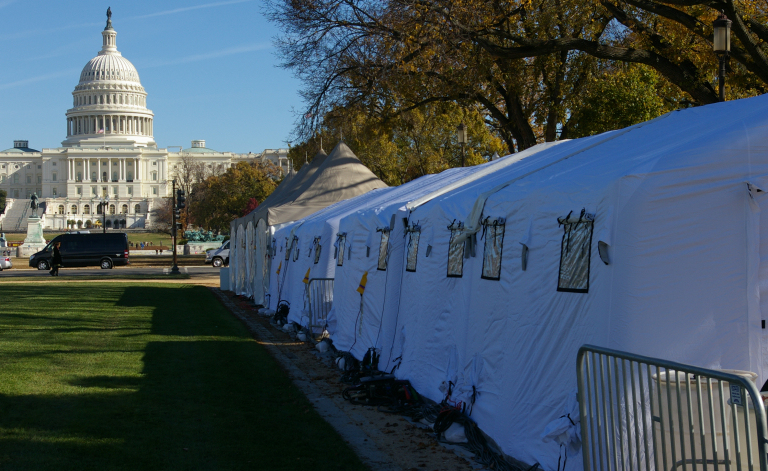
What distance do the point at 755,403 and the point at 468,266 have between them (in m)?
4.20

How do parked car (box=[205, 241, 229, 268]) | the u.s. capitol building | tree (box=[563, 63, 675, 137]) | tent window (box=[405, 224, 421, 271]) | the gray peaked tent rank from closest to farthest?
tent window (box=[405, 224, 421, 271])
tree (box=[563, 63, 675, 137])
the gray peaked tent
parked car (box=[205, 241, 229, 268])
the u.s. capitol building

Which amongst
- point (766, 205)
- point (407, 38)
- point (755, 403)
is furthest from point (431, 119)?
point (755, 403)

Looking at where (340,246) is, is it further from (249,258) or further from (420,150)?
(420,150)

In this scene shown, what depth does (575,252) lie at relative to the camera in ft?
17.3

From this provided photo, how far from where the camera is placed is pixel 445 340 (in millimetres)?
7816

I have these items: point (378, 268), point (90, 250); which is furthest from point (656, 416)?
point (90, 250)

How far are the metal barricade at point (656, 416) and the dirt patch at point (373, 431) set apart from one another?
1.79m

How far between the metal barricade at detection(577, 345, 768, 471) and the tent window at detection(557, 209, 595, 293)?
730 mm

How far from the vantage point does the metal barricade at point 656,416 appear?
366 cm

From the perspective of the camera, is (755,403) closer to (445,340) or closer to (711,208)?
(711,208)

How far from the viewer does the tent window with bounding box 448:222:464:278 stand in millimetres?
7523

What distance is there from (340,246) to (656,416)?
29.1 ft

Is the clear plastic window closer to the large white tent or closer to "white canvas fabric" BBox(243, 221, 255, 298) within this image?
the large white tent

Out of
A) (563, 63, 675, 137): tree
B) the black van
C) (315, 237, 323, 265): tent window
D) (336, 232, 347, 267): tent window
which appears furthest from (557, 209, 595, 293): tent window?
the black van
